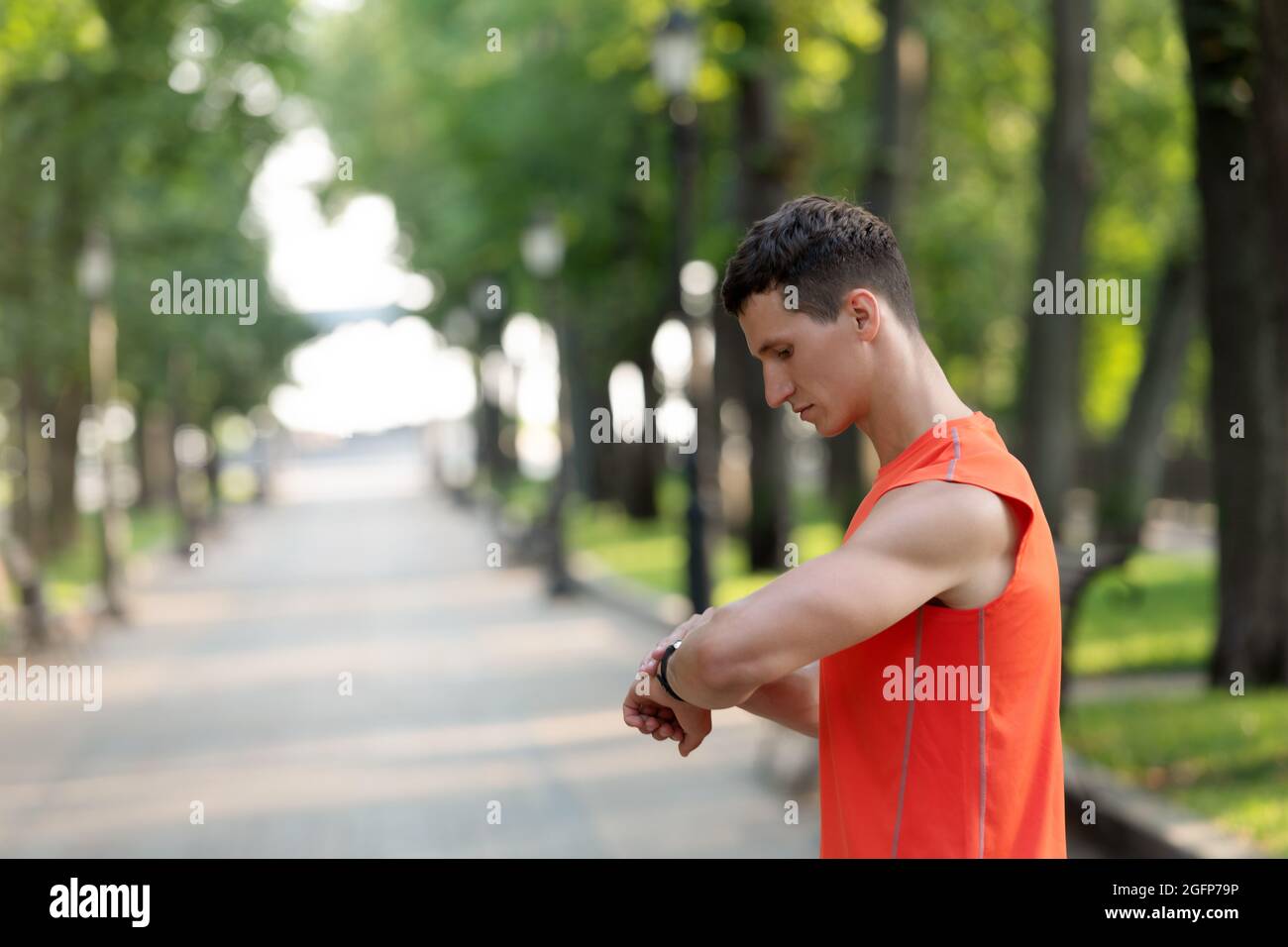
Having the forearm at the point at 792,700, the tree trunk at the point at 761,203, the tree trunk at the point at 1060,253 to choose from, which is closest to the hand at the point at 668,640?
the forearm at the point at 792,700

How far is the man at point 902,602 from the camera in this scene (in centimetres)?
222

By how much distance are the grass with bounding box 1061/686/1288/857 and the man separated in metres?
5.20

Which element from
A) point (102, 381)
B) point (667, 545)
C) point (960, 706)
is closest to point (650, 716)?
point (960, 706)

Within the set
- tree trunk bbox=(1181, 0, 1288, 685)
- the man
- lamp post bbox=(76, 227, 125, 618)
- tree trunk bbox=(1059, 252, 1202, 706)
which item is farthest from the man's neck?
tree trunk bbox=(1059, 252, 1202, 706)

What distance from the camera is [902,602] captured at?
2182 mm

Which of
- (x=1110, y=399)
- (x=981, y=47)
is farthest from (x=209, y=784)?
(x=1110, y=399)

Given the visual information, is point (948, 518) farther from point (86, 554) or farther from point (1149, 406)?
point (86, 554)

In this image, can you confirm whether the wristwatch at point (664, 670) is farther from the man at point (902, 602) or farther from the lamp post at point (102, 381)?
the lamp post at point (102, 381)

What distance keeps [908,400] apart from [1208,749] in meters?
7.62

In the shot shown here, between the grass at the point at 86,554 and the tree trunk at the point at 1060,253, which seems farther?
the grass at the point at 86,554

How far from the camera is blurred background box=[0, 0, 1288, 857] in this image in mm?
10000

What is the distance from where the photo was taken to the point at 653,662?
2.41 meters

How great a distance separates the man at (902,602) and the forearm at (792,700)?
10 centimetres
